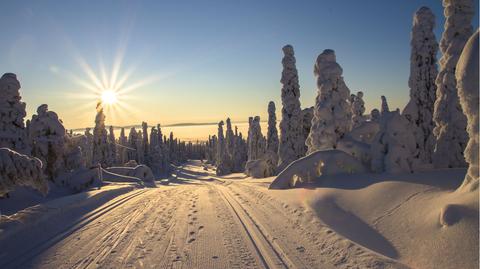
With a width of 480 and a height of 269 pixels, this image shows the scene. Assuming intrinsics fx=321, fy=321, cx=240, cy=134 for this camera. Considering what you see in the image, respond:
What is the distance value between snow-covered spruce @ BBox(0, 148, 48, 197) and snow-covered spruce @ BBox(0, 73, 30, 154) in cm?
1455

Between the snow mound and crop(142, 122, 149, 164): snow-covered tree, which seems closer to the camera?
the snow mound

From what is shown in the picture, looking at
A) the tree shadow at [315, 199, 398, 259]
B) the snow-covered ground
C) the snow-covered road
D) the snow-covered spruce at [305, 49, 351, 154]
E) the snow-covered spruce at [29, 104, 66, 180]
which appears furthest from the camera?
the snow-covered spruce at [29, 104, 66, 180]

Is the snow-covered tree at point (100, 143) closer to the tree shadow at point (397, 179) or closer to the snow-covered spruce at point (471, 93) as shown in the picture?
the tree shadow at point (397, 179)

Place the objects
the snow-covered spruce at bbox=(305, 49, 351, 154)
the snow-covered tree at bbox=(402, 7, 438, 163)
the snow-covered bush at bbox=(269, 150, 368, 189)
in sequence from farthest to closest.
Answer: the snow-covered tree at bbox=(402, 7, 438, 163)
the snow-covered spruce at bbox=(305, 49, 351, 154)
the snow-covered bush at bbox=(269, 150, 368, 189)

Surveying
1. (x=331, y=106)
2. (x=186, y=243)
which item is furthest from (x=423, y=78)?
(x=186, y=243)

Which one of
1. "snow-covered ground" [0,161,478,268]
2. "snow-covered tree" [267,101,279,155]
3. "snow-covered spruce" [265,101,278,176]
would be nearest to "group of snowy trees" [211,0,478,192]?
"snow-covered ground" [0,161,478,268]

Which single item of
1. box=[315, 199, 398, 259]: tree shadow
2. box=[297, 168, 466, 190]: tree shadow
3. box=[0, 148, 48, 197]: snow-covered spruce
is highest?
box=[0, 148, 48, 197]: snow-covered spruce

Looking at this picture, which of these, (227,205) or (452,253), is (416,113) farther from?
(452,253)

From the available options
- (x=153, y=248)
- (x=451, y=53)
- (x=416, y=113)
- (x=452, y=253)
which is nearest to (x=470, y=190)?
(x=452, y=253)

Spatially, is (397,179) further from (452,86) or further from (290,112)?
(290,112)

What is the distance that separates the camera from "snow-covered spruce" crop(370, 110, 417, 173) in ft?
45.8

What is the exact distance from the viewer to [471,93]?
702cm

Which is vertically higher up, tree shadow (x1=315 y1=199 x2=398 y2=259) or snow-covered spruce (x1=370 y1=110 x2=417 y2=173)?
snow-covered spruce (x1=370 y1=110 x2=417 y2=173)

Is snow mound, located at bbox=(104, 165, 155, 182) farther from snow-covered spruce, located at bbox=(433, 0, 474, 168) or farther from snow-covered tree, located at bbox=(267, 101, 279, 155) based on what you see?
snow-covered spruce, located at bbox=(433, 0, 474, 168)
